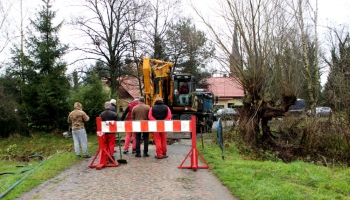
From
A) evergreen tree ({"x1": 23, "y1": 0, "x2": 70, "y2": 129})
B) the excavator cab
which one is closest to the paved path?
the excavator cab

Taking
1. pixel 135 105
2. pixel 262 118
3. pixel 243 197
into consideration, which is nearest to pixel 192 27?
pixel 262 118

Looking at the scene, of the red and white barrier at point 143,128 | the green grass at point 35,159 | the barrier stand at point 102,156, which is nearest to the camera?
the green grass at point 35,159

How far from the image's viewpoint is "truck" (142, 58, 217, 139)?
14.1 meters

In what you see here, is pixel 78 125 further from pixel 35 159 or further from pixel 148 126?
pixel 35 159

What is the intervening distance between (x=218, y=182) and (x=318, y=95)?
12.6 m

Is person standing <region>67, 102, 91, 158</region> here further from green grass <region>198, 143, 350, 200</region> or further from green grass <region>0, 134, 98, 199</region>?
green grass <region>198, 143, 350, 200</region>

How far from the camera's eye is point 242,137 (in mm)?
15016

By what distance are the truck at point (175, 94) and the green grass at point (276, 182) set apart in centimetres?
530

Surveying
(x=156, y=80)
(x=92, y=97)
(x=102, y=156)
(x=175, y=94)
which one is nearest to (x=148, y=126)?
(x=102, y=156)

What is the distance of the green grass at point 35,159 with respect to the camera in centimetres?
759

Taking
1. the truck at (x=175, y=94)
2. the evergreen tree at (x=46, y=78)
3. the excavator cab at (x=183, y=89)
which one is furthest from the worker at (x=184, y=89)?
the evergreen tree at (x=46, y=78)

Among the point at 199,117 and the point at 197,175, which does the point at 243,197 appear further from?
the point at 199,117

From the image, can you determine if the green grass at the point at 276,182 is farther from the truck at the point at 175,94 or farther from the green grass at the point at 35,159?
the truck at the point at 175,94

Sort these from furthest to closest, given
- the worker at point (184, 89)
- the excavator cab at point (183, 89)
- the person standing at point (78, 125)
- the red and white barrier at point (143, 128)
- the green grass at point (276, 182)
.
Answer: the worker at point (184, 89), the excavator cab at point (183, 89), the person standing at point (78, 125), the red and white barrier at point (143, 128), the green grass at point (276, 182)
